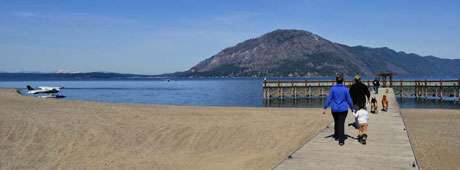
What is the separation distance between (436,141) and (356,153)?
22.2ft

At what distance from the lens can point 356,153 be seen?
33.3 feet

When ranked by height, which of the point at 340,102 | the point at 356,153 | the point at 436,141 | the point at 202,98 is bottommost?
the point at 202,98

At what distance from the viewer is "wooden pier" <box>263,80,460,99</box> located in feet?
182

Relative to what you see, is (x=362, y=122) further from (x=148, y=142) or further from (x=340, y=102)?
(x=148, y=142)

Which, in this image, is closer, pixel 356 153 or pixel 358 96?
pixel 356 153

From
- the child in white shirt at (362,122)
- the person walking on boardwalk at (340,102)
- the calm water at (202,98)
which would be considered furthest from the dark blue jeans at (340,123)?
the calm water at (202,98)

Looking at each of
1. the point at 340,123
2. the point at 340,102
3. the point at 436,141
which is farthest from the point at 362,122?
the point at 436,141

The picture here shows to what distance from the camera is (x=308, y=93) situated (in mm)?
58969

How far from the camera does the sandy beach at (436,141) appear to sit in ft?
38.7

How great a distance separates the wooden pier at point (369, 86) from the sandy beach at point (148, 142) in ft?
117

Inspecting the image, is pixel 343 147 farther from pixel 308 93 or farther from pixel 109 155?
pixel 308 93

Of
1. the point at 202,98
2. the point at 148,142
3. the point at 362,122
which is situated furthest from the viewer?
the point at 202,98

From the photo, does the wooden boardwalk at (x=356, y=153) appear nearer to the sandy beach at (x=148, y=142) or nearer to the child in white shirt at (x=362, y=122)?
the child in white shirt at (x=362, y=122)

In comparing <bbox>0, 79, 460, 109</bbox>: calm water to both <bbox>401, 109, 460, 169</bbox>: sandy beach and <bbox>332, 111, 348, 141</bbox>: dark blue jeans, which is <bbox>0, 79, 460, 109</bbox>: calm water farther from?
<bbox>332, 111, 348, 141</bbox>: dark blue jeans
